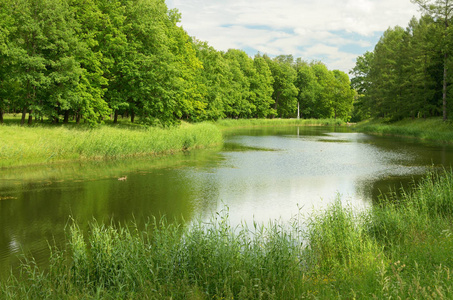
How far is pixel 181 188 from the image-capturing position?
628 inches

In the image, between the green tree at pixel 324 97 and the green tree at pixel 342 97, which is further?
the green tree at pixel 324 97

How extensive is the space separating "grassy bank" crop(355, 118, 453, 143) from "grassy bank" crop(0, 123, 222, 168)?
81.8ft

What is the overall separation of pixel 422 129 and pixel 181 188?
35394 mm

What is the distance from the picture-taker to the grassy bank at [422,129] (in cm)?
3642

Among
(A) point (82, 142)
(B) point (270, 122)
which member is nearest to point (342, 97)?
(B) point (270, 122)

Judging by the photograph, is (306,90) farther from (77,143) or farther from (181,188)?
(181,188)

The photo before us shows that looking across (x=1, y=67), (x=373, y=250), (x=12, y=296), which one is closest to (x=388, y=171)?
(x=373, y=250)

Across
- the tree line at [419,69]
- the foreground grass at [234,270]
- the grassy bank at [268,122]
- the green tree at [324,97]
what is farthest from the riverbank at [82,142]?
the green tree at [324,97]

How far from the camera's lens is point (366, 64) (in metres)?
76.4

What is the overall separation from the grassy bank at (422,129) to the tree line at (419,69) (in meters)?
1.26

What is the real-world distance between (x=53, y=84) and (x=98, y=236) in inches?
842

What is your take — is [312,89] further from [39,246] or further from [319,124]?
[39,246]

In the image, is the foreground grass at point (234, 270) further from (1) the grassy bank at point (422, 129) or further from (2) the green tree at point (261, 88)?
(2) the green tree at point (261, 88)

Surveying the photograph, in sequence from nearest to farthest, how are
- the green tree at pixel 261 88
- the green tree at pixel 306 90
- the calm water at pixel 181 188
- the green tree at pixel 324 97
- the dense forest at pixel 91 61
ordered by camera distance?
the calm water at pixel 181 188 < the dense forest at pixel 91 61 < the green tree at pixel 261 88 < the green tree at pixel 324 97 < the green tree at pixel 306 90
